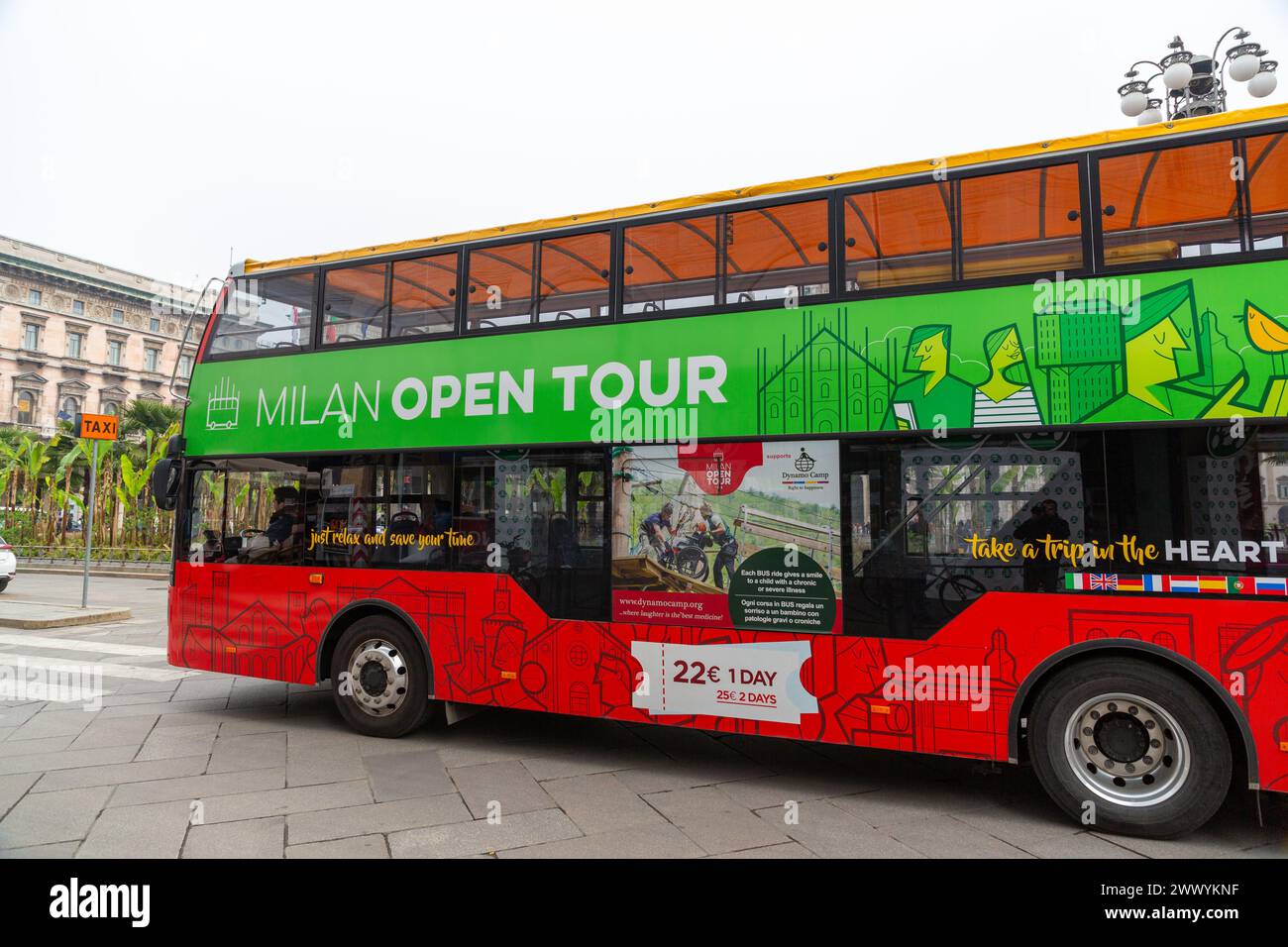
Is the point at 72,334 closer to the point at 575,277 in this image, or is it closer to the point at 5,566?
the point at 5,566

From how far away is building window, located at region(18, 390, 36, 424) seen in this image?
6350 centimetres

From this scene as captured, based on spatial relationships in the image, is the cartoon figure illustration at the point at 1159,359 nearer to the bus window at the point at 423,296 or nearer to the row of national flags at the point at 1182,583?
the row of national flags at the point at 1182,583

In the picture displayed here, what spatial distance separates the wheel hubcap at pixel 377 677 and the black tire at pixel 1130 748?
463cm

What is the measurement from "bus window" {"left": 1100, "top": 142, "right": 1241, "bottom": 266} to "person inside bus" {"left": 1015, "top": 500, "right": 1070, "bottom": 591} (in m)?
1.50

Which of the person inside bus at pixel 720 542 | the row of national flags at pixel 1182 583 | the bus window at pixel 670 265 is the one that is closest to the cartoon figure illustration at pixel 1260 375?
the row of national flags at pixel 1182 583

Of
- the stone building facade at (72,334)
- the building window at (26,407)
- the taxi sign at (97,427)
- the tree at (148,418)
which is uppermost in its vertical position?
the stone building facade at (72,334)

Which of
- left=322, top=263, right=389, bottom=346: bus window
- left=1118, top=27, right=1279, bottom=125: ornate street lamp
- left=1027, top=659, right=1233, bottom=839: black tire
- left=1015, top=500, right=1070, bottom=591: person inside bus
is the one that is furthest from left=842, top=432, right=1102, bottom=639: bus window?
left=1118, top=27, right=1279, bottom=125: ornate street lamp

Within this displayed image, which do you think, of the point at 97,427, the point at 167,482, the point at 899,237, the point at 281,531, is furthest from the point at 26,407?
the point at 899,237

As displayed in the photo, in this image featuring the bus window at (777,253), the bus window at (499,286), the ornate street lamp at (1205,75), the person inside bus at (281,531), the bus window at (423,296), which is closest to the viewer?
the bus window at (777,253)

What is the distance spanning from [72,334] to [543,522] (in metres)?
78.1

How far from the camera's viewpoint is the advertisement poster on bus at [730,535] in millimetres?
5004

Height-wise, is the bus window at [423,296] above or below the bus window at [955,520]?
above

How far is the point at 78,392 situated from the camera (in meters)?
66.4

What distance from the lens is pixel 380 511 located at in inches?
251
